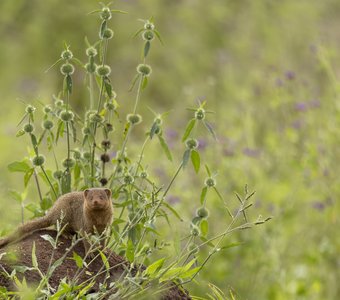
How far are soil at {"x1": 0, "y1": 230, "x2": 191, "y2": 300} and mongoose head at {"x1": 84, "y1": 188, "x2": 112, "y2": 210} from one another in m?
0.20

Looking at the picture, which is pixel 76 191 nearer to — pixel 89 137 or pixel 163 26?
pixel 89 137

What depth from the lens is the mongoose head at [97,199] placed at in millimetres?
3852

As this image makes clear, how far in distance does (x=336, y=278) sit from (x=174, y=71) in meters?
8.13

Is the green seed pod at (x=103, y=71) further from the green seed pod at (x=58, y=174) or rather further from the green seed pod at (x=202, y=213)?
the green seed pod at (x=202, y=213)

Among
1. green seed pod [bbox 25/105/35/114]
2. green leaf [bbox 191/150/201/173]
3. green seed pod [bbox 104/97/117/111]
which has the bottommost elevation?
green leaf [bbox 191/150/201/173]

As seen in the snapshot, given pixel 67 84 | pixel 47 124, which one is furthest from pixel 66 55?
pixel 47 124

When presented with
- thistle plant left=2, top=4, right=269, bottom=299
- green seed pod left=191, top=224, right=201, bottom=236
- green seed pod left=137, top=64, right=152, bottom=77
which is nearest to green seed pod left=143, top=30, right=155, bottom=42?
thistle plant left=2, top=4, right=269, bottom=299

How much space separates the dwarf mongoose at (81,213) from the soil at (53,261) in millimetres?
44

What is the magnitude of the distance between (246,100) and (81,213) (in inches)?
193

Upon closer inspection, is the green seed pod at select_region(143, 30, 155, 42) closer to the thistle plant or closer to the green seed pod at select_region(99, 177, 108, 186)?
the thistle plant

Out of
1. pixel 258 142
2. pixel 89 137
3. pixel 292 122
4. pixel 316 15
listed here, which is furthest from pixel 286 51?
pixel 89 137

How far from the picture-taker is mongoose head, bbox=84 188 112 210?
12.6ft

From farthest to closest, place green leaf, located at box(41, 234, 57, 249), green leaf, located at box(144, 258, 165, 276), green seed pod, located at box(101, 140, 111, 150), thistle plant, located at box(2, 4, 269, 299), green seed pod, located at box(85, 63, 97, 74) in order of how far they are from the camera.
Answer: green seed pod, located at box(101, 140, 111, 150), green seed pod, located at box(85, 63, 97, 74), thistle plant, located at box(2, 4, 269, 299), green leaf, located at box(144, 258, 165, 276), green leaf, located at box(41, 234, 57, 249)

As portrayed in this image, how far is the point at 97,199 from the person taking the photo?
12.7 feet
